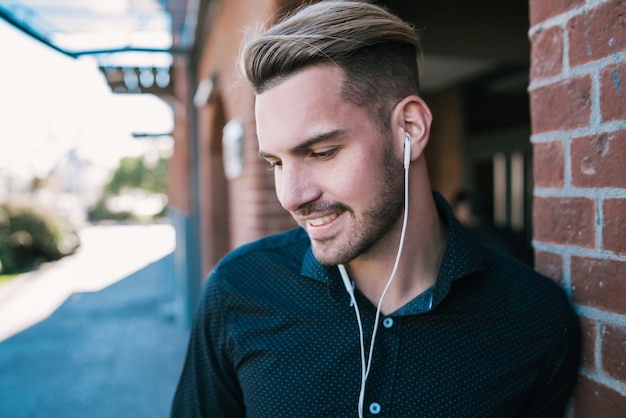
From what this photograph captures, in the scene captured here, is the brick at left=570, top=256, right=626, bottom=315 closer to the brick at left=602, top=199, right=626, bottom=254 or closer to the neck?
the brick at left=602, top=199, right=626, bottom=254

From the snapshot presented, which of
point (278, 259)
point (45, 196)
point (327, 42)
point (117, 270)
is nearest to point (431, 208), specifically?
point (278, 259)

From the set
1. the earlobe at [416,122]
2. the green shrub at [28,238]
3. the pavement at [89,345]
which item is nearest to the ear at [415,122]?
the earlobe at [416,122]

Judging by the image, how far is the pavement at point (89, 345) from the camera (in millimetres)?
5344

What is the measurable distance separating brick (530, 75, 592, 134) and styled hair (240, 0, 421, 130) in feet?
1.21

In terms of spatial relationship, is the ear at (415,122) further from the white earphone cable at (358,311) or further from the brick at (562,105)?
the brick at (562,105)

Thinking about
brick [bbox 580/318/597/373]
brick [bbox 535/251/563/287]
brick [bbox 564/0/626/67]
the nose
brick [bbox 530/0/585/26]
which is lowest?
brick [bbox 580/318/597/373]

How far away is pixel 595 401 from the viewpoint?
1274mm

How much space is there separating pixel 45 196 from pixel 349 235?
21300 millimetres

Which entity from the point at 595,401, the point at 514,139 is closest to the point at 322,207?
the point at 595,401

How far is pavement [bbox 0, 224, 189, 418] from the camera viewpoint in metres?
5.34

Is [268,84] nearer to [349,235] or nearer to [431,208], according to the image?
[349,235]

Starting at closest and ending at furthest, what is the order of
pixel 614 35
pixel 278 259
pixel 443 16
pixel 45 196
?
1. pixel 614 35
2. pixel 278 259
3. pixel 443 16
4. pixel 45 196

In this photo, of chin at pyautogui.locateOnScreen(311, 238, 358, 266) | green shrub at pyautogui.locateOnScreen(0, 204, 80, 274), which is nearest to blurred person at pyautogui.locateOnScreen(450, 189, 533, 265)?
chin at pyautogui.locateOnScreen(311, 238, 358, 266)

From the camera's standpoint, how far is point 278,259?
1.59 meters
